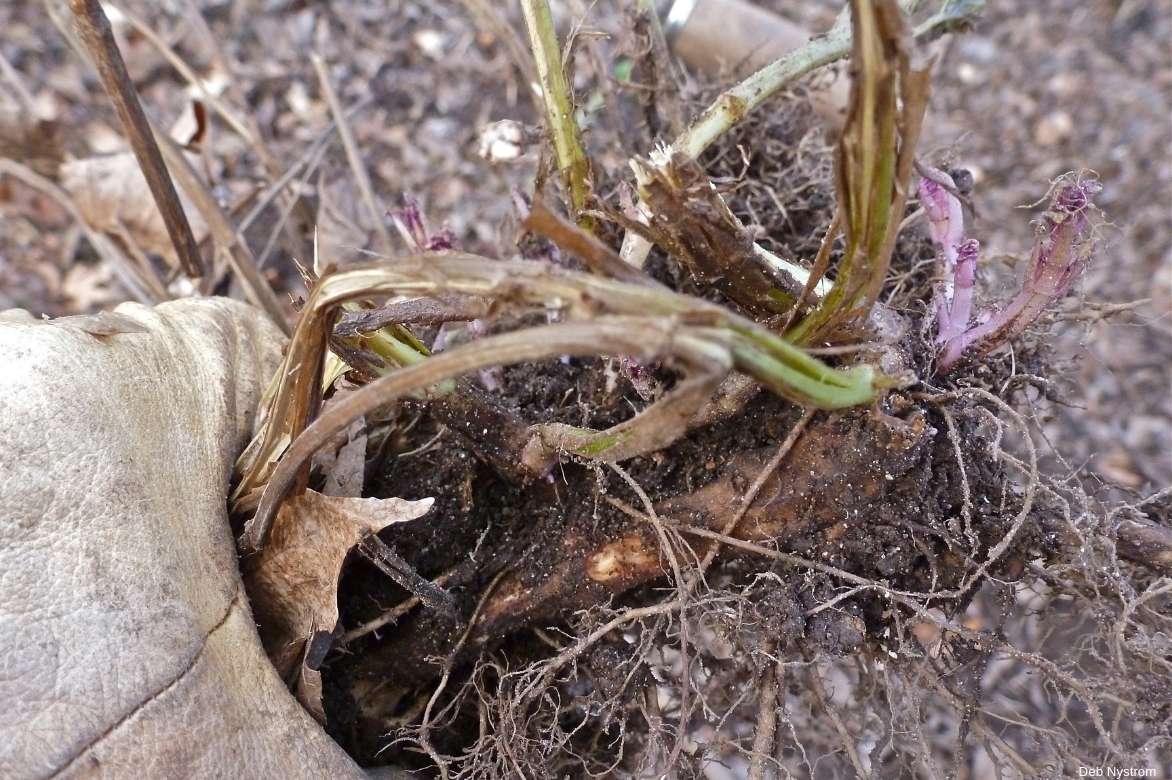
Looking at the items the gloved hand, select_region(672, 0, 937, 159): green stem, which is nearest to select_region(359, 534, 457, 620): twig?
the gloved hand

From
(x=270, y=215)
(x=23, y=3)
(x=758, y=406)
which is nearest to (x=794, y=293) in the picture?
(x=758, y=406)

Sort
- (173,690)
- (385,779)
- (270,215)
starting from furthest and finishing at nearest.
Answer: (270,215) < (385,779) < (173,690)

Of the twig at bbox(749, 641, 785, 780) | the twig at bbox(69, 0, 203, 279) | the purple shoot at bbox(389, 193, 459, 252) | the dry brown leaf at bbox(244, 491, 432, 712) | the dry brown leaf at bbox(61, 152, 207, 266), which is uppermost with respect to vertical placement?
the twig at bbox(69, 0, 203, 279)

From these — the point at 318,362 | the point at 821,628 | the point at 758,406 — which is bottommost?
the point at 821,628

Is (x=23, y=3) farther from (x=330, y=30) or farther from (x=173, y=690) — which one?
(x=173, y=690)

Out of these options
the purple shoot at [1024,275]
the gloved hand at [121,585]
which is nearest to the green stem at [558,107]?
the purple shoot at [1024,275]

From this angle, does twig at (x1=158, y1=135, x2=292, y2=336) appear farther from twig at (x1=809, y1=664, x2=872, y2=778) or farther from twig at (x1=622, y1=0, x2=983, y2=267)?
twig at (x1=809, y1=664, x2=872, y2=778)
